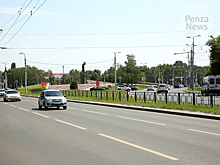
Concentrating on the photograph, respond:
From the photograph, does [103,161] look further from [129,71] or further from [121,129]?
[129,71]

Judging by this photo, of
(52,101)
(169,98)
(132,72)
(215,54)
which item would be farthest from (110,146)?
(132,72)

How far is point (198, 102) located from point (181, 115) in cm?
650

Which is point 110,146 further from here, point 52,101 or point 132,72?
point 132,72

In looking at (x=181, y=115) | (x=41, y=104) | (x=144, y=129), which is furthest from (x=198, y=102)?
(x=144, y=129)

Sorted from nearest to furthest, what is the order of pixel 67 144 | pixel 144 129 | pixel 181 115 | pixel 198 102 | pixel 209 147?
1. pixel 209 147
2. pixel 67 144
3. pixel 144 129
4. pixel 181 115
5. pixel 198 102

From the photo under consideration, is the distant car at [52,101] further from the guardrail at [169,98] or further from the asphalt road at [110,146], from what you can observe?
the asphalt road at [110,146]

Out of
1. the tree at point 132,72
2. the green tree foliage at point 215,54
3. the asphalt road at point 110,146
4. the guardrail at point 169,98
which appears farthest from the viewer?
the tree at point 132,72

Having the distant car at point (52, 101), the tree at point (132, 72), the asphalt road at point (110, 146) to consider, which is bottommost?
the asphalt road at point (110, 146)

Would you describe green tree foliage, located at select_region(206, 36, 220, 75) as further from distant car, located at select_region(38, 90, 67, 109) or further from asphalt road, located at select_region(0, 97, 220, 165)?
asphalt road, located at select_region(0, 97, 220, 165)

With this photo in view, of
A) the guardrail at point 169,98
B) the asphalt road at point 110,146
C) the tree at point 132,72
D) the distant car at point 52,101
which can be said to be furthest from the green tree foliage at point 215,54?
the tree at point 132,72

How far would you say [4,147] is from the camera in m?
8.01

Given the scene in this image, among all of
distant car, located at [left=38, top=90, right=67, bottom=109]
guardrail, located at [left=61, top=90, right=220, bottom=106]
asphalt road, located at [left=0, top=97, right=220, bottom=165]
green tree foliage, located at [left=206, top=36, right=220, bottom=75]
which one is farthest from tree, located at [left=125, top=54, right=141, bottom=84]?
asphalt road, located at [left=0, top=97, right=220, bottom=165]

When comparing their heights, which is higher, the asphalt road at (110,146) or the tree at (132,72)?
the tree at (132,72)

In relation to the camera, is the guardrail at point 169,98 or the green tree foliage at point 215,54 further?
the green tree foliage at point 215,54
